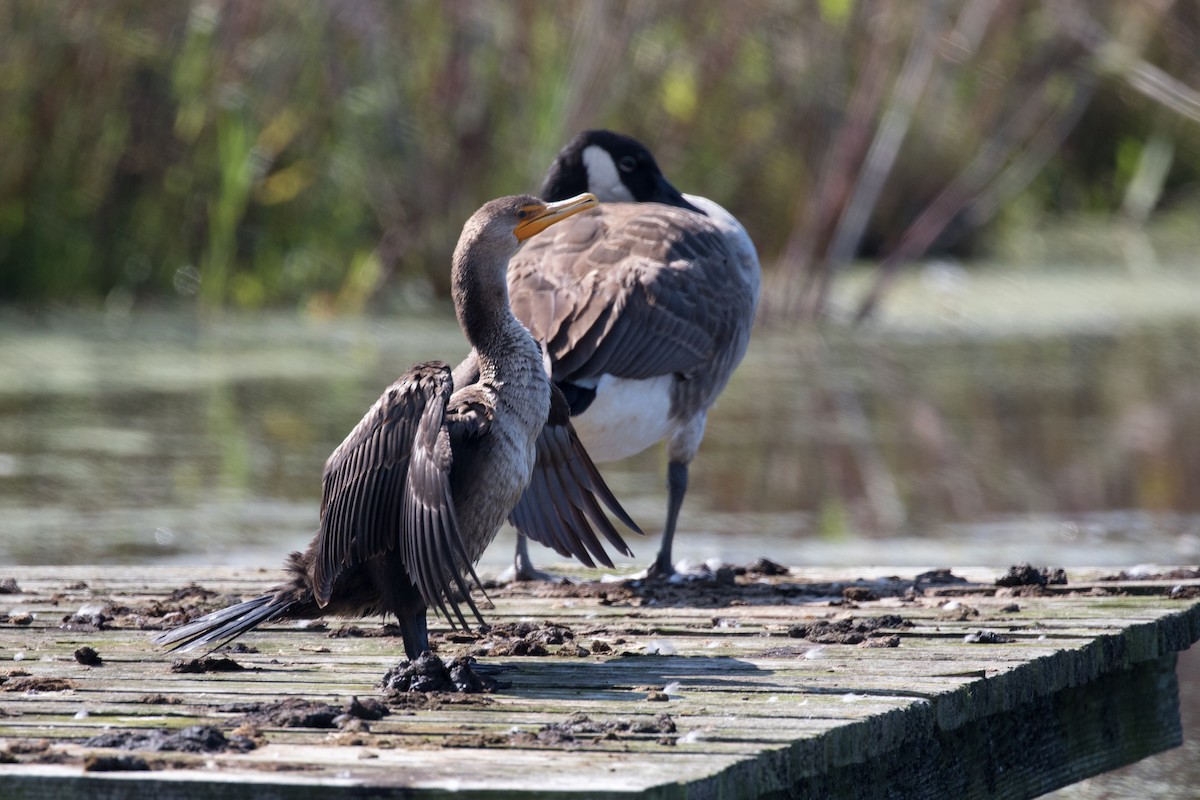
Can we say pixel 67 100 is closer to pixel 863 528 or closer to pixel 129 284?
pixel 129 284

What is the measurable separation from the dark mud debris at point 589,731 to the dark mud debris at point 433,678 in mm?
394

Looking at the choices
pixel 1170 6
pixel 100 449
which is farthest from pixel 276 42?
pixel 1170 6

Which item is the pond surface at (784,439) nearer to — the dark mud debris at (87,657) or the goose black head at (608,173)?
the goose black head at (608,173)

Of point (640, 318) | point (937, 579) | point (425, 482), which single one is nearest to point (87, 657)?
point (425, 482)

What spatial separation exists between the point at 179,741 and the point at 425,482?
0.83m

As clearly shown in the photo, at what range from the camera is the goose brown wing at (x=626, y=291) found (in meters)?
5.53

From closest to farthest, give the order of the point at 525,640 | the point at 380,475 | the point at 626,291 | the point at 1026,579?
1. the point at 380,475
2. the point at 525,640
3. the point at 1026,579
4. the point at 626,291

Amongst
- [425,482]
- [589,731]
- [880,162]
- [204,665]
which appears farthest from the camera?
[880,162]

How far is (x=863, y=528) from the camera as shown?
24.8 feet

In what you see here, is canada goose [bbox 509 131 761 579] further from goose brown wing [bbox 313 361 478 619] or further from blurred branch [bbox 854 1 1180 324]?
blurred branch [bbox 854 1 1180 324]

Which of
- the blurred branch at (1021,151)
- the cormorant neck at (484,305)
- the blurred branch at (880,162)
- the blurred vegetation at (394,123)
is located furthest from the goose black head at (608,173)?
the blurred branch at (1021,151)

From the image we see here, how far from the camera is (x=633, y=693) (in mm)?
3734

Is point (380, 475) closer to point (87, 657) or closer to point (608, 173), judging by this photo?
point (87, 657)

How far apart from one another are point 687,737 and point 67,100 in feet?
31.3
